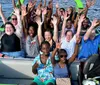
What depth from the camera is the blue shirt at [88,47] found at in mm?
4125

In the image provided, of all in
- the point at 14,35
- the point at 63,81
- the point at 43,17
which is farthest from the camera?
the point at 43,17

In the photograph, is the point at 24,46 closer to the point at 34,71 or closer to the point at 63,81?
the point at 34,71

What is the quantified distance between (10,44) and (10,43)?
1 centimetres

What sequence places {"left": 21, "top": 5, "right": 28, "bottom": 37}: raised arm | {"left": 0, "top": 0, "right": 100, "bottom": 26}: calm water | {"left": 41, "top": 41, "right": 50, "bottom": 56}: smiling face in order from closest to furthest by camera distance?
{"left": 41, "top": 41, "right": 50, "bottom": 56}: smiling face < {"left": 21, "top": 5, "right": 28, "bottom": 37}: raised arm < {"left": 0, "top": 0, "right": 100, "bottom": 26}: calm water

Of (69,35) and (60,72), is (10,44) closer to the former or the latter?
(69,35)

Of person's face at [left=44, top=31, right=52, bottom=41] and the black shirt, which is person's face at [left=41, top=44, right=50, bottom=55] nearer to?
person's face at [left=44, top=31, right=52, bottom=41]

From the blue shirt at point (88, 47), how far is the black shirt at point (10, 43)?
0.79 metres

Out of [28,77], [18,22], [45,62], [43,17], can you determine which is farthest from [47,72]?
[43,17]

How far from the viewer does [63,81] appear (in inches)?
132

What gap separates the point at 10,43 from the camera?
160 inches

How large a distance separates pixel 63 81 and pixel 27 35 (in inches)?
43.0

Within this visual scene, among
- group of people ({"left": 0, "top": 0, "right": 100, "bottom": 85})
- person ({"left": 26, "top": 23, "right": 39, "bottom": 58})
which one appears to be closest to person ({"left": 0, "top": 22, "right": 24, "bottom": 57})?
group of people ({"left": 0, "top": 0, "right": 100, "bottom": 85})

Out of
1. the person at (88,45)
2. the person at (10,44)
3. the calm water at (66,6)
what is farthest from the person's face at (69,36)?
the calm water at (66,6)

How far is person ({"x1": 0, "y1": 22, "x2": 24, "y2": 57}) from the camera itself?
13.3 feet
